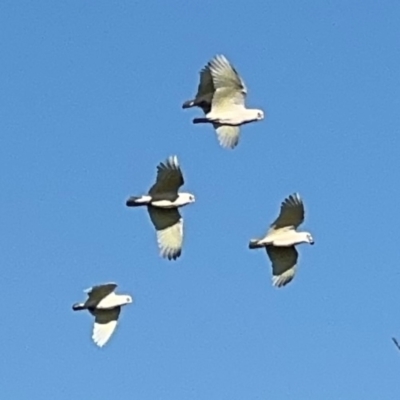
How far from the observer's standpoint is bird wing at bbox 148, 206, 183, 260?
54.2m

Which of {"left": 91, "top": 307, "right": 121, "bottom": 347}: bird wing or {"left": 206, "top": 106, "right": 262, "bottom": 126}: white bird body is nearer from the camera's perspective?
{"left": 206, "top": 106, "right": 262, "bottom": 126}: white bird body

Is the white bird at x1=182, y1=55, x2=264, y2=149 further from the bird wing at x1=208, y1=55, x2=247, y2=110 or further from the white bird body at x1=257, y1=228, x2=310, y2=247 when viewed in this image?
the white bird body at x1=257, y1=228, x2=310, y2=247

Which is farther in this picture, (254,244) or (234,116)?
(254,244)

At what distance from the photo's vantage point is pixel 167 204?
54.0 m

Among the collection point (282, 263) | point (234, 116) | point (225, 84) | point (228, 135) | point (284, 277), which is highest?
point (225, 84)

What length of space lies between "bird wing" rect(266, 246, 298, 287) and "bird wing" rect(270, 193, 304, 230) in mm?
343

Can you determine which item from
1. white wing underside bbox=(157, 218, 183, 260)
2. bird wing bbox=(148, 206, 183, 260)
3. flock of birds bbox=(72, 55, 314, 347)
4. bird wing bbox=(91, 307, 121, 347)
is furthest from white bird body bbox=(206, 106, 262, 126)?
bird wing bbox=(91, 307, 121, 347)

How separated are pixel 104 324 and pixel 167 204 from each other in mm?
2019

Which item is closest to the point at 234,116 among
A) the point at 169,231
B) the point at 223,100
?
the point at 223,100

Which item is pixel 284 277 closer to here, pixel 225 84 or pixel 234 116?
pixel 234 116

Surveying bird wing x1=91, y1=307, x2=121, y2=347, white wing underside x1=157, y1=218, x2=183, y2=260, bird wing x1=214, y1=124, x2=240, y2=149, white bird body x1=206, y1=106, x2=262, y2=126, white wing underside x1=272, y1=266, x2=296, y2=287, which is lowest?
white wing underside x1=272, y1=266, x2=296, y2=287

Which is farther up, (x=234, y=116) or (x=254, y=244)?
(x=234, y=116)

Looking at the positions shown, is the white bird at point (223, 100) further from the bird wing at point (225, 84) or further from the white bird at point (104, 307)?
the white bird at point (104, 307)

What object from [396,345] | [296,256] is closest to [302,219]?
[296,256]
